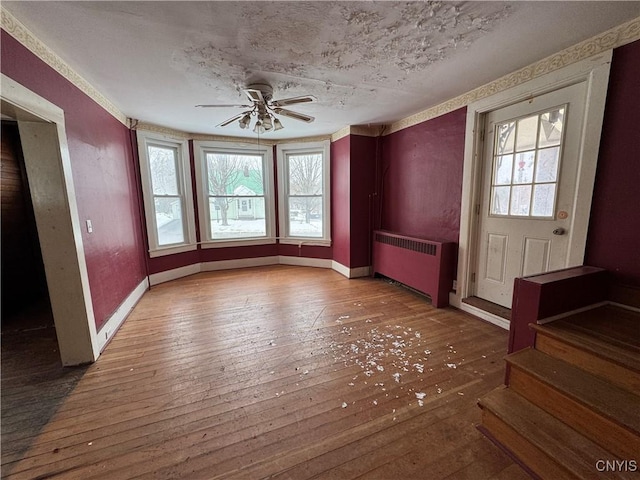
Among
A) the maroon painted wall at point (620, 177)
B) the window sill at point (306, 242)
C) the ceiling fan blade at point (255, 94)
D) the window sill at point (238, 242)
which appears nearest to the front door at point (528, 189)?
the maroon painted wall at point (620, 177)

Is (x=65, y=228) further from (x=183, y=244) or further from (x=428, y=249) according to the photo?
(x=428, y=249)

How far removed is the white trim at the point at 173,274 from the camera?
13.5 ft

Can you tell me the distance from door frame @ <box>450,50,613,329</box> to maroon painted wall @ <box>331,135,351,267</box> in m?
1.73

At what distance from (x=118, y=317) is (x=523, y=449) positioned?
11.4ft

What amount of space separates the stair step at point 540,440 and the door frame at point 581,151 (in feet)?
4.52

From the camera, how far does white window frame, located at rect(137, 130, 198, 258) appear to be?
3867 mm

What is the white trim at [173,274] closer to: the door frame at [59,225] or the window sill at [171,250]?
the window sill at [171,250]

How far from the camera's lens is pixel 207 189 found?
466cm

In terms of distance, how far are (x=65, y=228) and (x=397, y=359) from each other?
2.80 meters

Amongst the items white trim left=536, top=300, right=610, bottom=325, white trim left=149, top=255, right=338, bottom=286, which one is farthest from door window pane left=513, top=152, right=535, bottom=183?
white trim left=149, top=255, right=338, bottom=286

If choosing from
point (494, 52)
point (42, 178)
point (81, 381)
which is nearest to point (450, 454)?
point (81, 381)

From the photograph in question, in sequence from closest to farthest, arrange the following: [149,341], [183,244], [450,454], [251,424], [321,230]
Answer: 1. [450,454]
2. [251,424]
3. [149,341]
4. [183,244]
5. [321,230]

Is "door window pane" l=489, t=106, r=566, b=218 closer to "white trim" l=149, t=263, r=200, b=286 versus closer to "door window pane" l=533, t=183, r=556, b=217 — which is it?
"door window pane" l=533, t=183, r=556, b=217

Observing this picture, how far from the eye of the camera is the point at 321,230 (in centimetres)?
502
